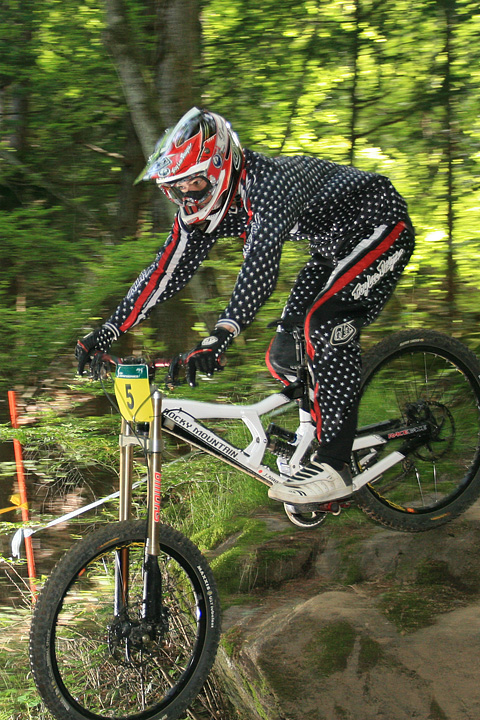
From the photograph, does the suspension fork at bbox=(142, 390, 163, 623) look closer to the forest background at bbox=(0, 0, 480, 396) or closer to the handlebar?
the handlebar

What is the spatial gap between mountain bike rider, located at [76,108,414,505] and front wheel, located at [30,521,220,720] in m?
0.63

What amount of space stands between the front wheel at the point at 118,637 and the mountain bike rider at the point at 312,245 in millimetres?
628

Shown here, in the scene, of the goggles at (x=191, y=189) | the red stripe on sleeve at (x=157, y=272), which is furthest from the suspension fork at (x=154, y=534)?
the goggles at (x=191, y=189)

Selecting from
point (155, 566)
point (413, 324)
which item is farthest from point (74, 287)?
point (155, 566)

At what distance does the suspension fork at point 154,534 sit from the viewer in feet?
8.09

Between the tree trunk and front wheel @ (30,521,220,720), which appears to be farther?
the tree trunk

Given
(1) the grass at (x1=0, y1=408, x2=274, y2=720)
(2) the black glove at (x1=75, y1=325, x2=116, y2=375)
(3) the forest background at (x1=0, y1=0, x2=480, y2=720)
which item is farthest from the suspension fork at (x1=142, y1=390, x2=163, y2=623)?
(3) the forest background at (x1=0, y1=0, x2=480, y2=720)

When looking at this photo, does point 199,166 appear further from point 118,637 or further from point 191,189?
point 118,637

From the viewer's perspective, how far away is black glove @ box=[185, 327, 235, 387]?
2367 millimetres

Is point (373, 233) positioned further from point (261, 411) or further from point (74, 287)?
point (74, 287)

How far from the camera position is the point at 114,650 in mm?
2463

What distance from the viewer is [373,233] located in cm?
312

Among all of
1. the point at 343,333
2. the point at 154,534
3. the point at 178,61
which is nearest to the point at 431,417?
the point at 343,333

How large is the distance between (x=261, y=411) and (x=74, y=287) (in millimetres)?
2913
